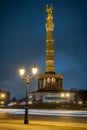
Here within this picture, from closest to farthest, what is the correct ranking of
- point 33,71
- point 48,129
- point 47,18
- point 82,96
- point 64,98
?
point 48,129, point 33,71, point 64,98, point 47,18, point 82,96

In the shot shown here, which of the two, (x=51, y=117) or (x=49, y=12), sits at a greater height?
(x=49, y=12)

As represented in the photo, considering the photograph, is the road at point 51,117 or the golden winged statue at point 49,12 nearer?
the road at point 51,117

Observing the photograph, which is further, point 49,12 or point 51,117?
point 49,12

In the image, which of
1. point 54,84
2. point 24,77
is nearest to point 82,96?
point 54,84

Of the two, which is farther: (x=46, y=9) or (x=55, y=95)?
(x=46, y=9)

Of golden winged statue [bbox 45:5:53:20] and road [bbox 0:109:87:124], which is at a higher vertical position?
golden winged statue [bbox 45:5:53:20]

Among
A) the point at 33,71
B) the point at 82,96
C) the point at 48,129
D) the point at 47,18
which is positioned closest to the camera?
the point at 48,129

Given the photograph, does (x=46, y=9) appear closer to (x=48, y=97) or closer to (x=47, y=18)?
(x=47, y=18)

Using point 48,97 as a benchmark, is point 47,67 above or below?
above

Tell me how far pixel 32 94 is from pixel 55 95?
24.2ft

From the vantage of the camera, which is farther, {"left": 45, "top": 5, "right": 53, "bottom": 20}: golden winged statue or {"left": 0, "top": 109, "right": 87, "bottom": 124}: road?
{"left": 45, "top": 5, "right": 53, "bottom": 20}: golden winged statue

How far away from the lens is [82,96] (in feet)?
421

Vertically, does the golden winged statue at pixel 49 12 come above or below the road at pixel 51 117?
above

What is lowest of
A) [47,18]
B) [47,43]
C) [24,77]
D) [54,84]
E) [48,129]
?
[48,129]
